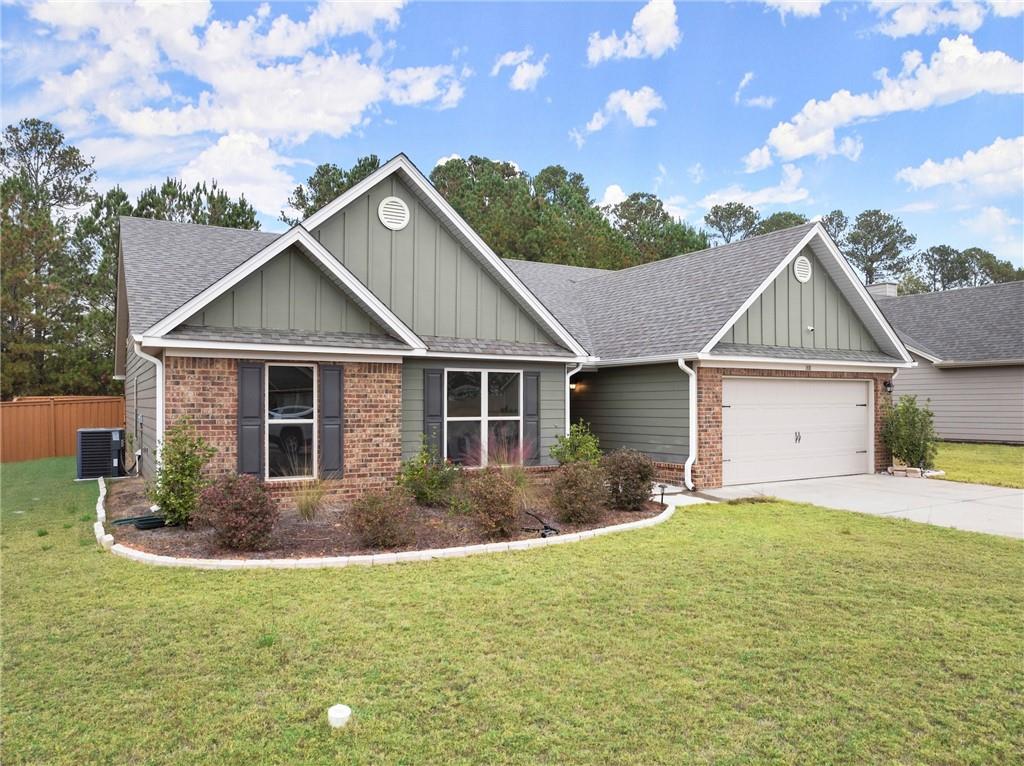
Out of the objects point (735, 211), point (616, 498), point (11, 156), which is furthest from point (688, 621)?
point (735, 211)

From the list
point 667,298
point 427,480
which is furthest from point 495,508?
point 667,298

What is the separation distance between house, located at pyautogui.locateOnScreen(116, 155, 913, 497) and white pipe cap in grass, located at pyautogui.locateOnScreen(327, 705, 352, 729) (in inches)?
247

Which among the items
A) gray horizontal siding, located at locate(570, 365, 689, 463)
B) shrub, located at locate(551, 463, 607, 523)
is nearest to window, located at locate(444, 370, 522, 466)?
shrub, located at locate(551, 463, 607, 523)

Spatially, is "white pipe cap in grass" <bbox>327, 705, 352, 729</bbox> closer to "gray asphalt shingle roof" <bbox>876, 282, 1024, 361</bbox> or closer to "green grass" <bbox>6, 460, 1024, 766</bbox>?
"green grass" <bbox>6, 460, 1024, 766</bbox>

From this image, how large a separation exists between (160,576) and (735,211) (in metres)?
59.7

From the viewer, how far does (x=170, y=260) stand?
490 inches

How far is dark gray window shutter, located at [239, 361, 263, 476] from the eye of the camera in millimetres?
9211

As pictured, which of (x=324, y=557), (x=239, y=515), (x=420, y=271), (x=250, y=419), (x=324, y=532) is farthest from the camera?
(x=420, y=271)

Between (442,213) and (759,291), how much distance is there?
6244 mm

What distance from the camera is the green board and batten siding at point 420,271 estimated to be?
435 inches

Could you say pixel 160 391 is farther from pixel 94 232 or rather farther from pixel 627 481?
pixel 94 232

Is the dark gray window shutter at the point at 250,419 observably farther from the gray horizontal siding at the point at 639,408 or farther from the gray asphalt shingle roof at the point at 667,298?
the gray horizontal siding at the point at 639,408

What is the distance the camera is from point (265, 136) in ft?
78.4

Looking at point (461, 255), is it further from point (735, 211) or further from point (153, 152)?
point (735, 211)
